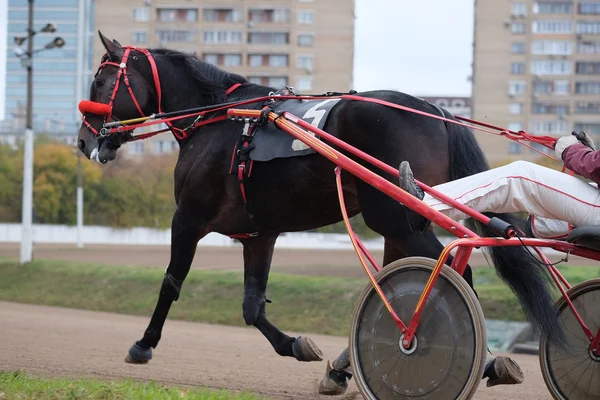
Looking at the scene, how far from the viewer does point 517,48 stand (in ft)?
183

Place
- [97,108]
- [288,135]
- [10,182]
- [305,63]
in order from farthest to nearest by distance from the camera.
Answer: [305,63], [10,182], [97,108], [288,135]

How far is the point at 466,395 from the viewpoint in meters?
3.82

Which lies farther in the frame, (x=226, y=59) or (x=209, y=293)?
(x=226, y=59)

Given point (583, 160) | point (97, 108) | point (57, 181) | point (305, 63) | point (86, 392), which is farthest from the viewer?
point (305, 63)

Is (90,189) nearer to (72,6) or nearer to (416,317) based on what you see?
(416,317)

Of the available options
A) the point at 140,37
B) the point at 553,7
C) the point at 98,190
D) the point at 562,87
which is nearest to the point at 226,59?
the point at 140,37

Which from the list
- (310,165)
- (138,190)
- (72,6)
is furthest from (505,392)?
(72,6)

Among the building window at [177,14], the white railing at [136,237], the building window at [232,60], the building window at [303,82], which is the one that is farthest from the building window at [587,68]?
the building window at [177,14]

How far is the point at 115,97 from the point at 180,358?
108 inches

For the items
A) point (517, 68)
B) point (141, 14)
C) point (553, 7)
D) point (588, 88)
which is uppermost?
point (553, 7)

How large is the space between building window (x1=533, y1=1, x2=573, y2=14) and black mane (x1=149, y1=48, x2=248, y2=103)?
182ft

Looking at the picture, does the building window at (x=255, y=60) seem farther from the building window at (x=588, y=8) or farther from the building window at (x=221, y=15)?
the building window at (x=588, y=8)

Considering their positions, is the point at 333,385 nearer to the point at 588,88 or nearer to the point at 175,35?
the point at 175,35

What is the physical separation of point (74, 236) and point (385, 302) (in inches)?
1651
